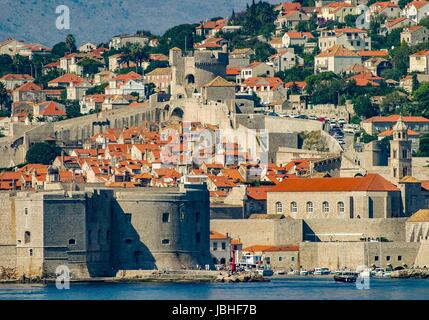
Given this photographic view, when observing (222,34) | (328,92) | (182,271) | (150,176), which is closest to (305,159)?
(150,176)

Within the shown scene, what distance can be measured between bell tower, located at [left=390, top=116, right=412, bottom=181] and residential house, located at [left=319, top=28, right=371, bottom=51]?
32347mm

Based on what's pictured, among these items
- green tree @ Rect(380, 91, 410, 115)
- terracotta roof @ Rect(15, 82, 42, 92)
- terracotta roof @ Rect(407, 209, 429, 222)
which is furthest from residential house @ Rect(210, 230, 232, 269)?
terracotta roof @ Rect(15, 82, 42, 92)

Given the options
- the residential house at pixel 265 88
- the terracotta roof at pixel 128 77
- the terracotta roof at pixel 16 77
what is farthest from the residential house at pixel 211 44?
the terracotta roof at pixel 16 77

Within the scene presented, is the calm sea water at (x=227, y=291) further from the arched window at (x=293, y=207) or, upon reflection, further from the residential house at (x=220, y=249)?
the arched window at (x=293, y=207)

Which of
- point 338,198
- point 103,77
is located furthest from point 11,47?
point 338,198

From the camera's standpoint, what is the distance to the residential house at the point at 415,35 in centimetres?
9288

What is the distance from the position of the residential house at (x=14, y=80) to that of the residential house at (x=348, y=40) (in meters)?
18.3

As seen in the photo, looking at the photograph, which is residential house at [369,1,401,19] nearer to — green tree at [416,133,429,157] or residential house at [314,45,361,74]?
residential house at [314,45,361,74]

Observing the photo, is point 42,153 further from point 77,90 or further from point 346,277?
point 346,277

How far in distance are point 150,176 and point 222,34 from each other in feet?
132

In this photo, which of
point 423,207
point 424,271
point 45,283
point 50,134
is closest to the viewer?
point 45,283

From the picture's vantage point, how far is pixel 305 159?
2704 inches

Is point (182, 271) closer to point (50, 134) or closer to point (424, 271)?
point (424, 271)

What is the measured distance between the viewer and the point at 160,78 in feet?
297
